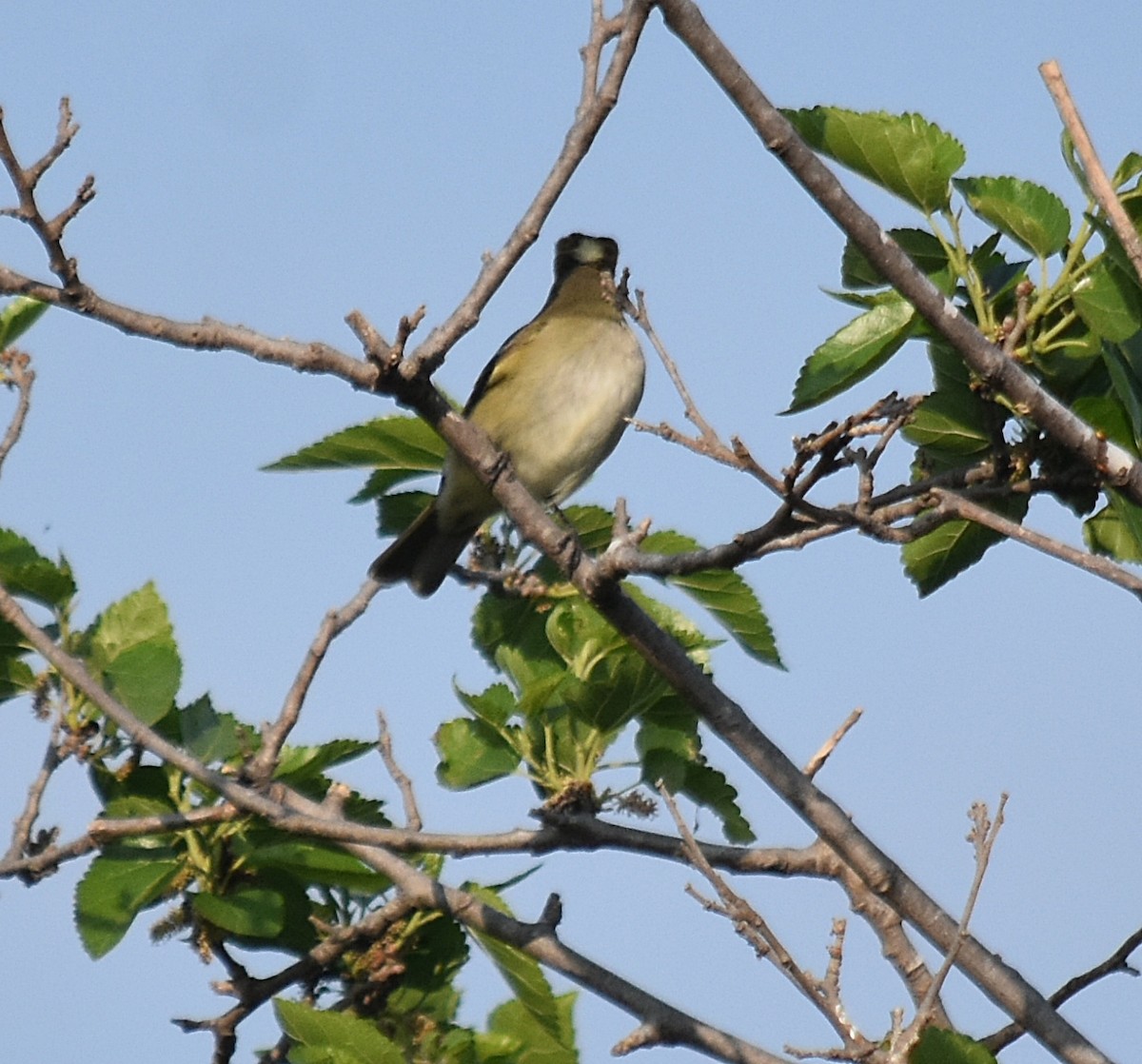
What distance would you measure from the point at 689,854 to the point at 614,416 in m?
3.32

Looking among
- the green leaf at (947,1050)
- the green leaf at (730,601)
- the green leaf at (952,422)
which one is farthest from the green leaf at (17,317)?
the green leaf at (947,1050)

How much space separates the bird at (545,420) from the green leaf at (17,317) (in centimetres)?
193

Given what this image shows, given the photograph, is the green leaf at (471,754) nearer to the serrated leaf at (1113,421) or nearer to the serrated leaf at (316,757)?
the serrated leaf at (316,757)

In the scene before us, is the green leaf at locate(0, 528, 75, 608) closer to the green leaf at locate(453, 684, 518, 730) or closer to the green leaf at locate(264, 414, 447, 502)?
the green leaf at locate(264, 414, 447, 502)

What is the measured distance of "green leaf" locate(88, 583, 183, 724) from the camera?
4324 mm

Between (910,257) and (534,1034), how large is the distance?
2.04 metres

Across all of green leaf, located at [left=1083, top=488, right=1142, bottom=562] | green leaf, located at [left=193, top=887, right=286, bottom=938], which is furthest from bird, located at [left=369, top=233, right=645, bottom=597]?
green leaf, located at [left=1083, top=488, right=1142, bottom=562]

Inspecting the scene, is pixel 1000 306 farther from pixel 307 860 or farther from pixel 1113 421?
pixel 307 860

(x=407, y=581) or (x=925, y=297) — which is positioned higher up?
(x=407, y=581)

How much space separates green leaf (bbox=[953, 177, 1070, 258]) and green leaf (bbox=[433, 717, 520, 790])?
5.73ft

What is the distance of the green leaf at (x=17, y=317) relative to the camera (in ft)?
15.4

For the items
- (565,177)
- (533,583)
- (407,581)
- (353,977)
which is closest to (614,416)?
(407,581)

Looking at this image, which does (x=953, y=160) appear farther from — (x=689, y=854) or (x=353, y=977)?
(x=353, y=977)

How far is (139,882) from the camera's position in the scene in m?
4.27
